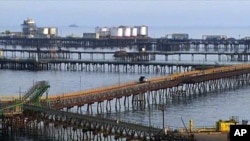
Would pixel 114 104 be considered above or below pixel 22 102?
below

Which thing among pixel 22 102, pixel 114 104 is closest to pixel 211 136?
A: pixel 22 102

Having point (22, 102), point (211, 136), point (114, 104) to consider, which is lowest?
point (114, 104)

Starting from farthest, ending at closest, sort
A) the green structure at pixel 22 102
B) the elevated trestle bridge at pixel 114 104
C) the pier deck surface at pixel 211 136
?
the green structure at pixel 22 102 < the elevated trestle bridge at pixel 114 104 < the pier deck surface at pixel 211 136

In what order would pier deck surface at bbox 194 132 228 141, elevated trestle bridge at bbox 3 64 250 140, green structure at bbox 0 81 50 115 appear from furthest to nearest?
green structure at bbox 0 81 50 115 < elevated trestle bridge at bbox 3 64 250 140 < pier deck surface at bbox 194 132 228 141

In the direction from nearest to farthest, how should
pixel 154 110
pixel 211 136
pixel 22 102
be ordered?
1. pixel 211 136
2. pixel 22 102
3. pixel 154 110

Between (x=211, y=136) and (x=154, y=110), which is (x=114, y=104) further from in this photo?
(x=211, y=136)

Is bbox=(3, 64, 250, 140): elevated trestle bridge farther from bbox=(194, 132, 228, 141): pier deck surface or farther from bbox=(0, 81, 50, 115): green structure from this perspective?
bbox=(194, 132, 228, 141): pier deck surface

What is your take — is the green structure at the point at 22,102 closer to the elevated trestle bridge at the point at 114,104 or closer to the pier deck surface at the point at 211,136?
the elevated trestle bridge at the point at 114,104

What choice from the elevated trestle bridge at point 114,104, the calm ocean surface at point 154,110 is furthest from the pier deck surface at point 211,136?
the calm ocean surface at point 154,110

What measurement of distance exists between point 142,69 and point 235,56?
40207 millimetres

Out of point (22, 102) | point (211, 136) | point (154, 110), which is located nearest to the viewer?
point (211, 136)

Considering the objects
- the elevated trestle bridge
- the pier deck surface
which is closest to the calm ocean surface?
the elevated trestle bridge

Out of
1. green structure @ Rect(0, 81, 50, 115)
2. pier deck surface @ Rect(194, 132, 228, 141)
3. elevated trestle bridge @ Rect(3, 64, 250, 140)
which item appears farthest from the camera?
green structure @ Rect(0, 81, 50, 115)

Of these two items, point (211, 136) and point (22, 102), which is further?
point (22, 102)
